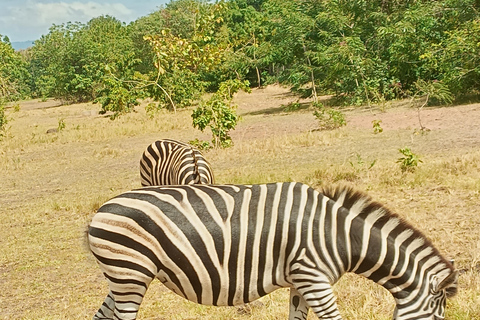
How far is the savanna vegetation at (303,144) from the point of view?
6.31 m

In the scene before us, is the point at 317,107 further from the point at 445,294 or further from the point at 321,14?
the point at 445,294

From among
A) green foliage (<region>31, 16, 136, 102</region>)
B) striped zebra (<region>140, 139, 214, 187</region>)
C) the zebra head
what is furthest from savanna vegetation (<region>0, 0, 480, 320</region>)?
green foliage (<region>31, 16, 136, 102</region>)

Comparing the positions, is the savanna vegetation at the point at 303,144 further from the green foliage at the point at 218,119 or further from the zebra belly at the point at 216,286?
the zebra belly at the point at 216,286

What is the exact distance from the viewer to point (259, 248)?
3.73 meters

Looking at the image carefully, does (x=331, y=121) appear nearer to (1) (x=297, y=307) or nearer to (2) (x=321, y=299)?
(1) (x=297, y=307)

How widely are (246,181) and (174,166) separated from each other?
2.60 metres

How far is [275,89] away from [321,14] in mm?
15960

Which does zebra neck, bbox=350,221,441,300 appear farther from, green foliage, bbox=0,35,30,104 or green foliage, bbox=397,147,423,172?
green foliage, bbox=0,35,30,104

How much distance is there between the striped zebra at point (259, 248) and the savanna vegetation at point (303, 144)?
31.2 inches

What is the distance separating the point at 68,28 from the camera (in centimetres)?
5281

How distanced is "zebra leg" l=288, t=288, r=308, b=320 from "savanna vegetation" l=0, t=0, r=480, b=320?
83 centimetres

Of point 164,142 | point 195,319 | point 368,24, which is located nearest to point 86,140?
point 164,142

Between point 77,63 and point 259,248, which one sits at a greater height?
point 77,63

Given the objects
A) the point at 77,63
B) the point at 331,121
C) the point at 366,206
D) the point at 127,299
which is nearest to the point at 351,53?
the point at 331,121
